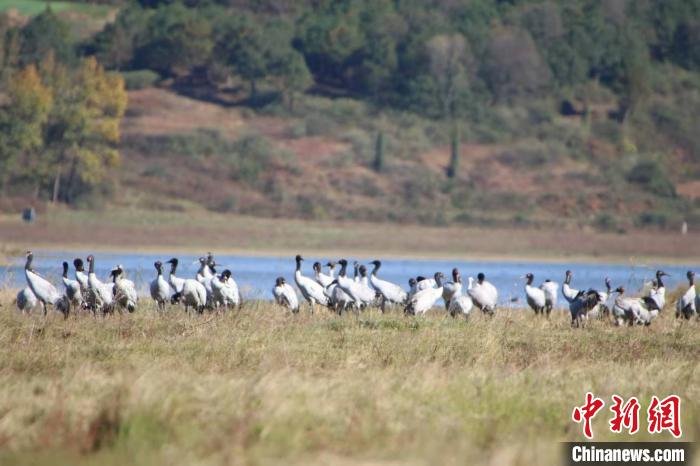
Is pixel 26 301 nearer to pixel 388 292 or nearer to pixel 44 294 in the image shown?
pixel 44 294

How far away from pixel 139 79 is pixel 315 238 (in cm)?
3118

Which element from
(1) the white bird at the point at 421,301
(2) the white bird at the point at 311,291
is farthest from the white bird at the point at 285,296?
(1) the white bird at the point at 421,301

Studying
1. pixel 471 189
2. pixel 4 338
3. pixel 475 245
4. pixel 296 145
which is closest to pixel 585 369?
pixel 4 338

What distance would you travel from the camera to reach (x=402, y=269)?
1382 inches

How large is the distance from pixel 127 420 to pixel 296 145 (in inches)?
2127

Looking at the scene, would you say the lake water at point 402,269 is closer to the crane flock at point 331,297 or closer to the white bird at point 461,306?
the crane flock at point 331,297

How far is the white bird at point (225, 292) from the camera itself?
1762cm

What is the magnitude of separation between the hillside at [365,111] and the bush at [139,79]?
0.11 m

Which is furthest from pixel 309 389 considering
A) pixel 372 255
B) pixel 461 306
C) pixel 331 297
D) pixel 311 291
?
pixel 372 255

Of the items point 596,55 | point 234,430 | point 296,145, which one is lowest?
point 234,430

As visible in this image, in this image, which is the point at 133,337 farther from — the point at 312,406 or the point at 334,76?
the point at 334,76

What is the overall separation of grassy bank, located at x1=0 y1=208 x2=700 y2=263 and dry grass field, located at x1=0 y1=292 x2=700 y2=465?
23.3 m

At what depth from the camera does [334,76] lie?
75750mm

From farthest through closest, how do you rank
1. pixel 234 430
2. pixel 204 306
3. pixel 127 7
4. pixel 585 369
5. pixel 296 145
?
pixel 127 7 → pixel 296 145 → pixel 204 306 → pixel 585 369 → pixel 234 430
